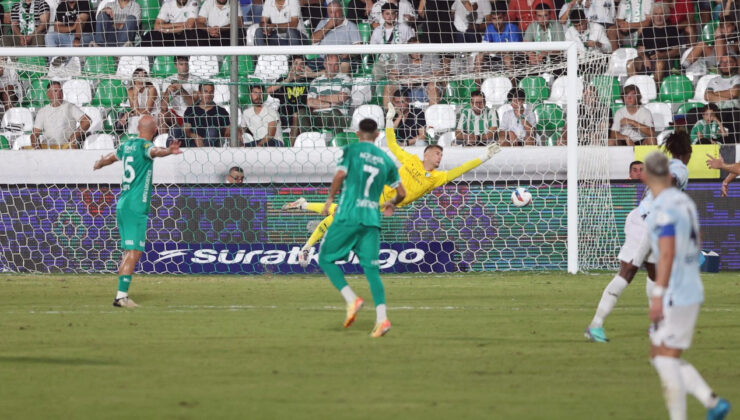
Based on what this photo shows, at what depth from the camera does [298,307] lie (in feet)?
38.2

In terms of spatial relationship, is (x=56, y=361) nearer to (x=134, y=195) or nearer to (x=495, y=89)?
(x=134, y=195)

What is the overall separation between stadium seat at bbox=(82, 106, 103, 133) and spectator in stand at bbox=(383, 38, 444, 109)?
15.6 feet

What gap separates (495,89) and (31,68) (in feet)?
25.2

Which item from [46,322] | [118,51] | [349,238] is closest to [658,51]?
[118,51]

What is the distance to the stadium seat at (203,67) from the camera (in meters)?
18.2

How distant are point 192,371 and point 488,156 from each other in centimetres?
760

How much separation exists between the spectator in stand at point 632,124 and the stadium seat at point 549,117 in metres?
0.99

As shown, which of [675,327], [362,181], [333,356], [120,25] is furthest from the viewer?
[120,25]

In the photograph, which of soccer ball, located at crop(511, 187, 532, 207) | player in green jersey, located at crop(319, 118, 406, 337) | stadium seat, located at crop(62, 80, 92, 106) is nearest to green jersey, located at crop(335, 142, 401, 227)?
player in green jersey, located at crop(319, 118, 406, 337)

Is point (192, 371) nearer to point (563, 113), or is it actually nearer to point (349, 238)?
point (349, 238)

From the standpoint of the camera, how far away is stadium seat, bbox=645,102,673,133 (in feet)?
59.9

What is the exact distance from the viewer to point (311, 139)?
1742 cm

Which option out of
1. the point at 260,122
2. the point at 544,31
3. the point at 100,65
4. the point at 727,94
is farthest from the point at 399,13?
the point at 727,94

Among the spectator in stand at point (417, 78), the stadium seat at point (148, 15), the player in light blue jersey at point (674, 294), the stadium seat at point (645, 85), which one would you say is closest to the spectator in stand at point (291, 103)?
the spectator in stand at point (417, 78)
